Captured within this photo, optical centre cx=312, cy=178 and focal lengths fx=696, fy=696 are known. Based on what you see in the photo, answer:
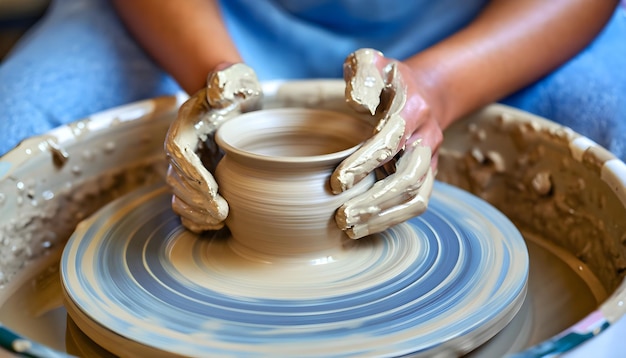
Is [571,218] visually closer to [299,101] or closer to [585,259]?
[585,259]

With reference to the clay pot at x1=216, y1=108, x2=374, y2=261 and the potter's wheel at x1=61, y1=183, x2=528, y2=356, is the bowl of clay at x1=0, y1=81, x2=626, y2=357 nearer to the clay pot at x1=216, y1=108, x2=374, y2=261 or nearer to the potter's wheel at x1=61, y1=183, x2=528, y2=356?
the potter's wheel at x1=61, y1=183, x2=528, y2=356

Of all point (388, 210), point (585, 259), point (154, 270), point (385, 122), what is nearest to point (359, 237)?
Answer: point (388, 210)

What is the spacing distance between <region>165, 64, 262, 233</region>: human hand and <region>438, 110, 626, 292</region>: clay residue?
19.9 inches

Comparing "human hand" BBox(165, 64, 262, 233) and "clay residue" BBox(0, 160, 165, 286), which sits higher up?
"human hand" BBox(165, 64, 262, 233)

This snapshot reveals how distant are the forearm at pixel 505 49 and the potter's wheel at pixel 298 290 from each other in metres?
0.31

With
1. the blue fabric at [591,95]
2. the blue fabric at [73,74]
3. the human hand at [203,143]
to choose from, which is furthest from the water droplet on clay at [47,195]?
the blue fabric at [591,95]

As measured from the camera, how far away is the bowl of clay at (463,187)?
112 centimetres

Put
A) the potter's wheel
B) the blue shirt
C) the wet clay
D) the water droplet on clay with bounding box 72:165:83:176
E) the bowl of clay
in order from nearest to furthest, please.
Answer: the potter's wheel, the bowl of clay, the wet clay, the water droplet on clay with bounding box 72:165:83:176, the blue shirt

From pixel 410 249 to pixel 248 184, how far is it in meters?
0.28

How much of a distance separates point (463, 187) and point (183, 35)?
0.70 metres

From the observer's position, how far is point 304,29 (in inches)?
65.7

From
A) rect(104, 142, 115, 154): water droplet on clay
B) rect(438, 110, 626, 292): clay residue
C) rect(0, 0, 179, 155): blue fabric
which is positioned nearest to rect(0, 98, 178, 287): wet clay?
rect(104, 142, 115, 154): water droplet on clay

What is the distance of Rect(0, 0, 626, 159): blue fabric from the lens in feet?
4.72

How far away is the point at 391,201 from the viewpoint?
1.03 metres
